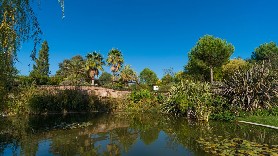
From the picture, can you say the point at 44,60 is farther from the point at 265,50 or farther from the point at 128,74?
the point at 265,50

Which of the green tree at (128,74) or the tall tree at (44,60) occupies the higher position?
the tall tree at (44,60)

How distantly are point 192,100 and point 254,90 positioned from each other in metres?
4.10

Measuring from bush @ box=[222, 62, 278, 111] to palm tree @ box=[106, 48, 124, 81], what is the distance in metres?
33.2

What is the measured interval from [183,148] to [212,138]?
2.04 meters

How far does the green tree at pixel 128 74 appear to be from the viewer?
48.0 meters

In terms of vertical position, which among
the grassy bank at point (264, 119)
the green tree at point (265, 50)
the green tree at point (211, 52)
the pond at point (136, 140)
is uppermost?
the green tree at point (265, 50)

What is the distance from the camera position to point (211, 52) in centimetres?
4381

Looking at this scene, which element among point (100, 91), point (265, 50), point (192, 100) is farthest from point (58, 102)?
point (265, 50)

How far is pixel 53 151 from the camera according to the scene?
385 inches

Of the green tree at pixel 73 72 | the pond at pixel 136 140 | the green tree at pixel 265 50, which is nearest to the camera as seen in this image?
the pond at pixel 136 140

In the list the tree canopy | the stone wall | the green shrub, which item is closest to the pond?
the green shrub

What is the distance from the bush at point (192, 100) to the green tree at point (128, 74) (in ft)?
88.9

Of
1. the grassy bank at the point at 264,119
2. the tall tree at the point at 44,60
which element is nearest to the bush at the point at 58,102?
the grassy bank at the point at 264,119

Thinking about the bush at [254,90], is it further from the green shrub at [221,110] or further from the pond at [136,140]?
the pond at [136,140]
